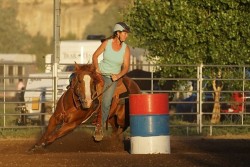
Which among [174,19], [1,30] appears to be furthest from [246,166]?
[1,30]

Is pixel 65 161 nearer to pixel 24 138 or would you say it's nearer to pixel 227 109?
pixel 24 138

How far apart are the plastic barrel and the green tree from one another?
366 inches

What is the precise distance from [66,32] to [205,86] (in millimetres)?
66817

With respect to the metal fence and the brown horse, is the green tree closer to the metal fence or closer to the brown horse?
the metal fence

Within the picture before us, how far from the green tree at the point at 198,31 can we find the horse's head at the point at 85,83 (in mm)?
8995

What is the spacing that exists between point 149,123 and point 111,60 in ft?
4.84

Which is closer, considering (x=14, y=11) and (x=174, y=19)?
(x=174, y=19)

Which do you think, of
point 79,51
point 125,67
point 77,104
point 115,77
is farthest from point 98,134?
point 79,51

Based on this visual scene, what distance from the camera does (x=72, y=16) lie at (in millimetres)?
94250

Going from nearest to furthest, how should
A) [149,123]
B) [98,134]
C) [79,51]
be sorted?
[149,123] < [98,134] < [79,51]

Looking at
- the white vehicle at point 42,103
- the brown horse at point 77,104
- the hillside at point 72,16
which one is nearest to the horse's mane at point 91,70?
the brown horse at point 77,104

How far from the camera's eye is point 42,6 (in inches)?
3723

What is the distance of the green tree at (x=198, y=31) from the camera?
25.9m

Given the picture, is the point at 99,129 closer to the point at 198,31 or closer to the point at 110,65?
the point at 110,65
